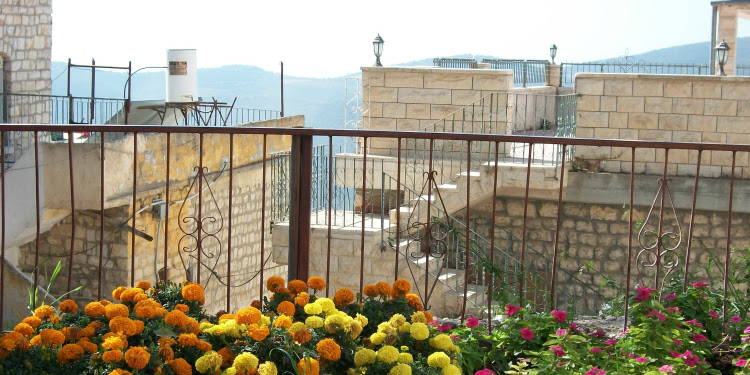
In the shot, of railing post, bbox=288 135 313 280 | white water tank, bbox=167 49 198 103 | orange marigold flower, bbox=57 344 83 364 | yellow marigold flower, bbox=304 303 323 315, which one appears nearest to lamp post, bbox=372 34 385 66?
white water tank, bbox=167 49 198 103

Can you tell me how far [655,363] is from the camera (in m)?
3.82

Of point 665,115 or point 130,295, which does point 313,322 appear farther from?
point 665,115

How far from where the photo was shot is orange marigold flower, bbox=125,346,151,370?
10.4 ft

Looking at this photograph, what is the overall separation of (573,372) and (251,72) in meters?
86.8

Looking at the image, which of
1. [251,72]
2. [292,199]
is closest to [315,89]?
[251,72]

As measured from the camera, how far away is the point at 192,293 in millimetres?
3828

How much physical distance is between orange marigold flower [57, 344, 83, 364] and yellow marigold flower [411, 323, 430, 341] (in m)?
1.28

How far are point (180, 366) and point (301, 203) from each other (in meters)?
1.49

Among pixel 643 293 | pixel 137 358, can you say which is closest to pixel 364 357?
pixel 137 358

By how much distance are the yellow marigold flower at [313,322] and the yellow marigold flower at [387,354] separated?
0.88 ft

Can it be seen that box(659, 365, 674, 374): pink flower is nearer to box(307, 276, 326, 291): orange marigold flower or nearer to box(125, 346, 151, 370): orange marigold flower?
box(307, 276, 326, 291): orange marigold flower

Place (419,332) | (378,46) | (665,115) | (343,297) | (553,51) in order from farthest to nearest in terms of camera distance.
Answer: (553,51), (378,46), (665,115), (343,297), (419,332)

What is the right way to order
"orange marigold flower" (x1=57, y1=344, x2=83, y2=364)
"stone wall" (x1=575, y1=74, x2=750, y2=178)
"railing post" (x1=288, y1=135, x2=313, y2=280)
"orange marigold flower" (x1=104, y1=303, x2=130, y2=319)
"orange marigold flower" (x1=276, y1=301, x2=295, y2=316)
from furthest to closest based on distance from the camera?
"stone wall" (x1=575, y1=74, x2=750, y2=178) < "railing post" (x1=288, y1=135, x2=313, y2=280) < "orange marigold flower" (x1=276, y1=301, x2=295, y2=316) < "orange marigold flower" (x1=104, y1=303, x2=130, y2=319) < "orange marigold flower" (x1=57, y1=344, x2=83, y2=364)

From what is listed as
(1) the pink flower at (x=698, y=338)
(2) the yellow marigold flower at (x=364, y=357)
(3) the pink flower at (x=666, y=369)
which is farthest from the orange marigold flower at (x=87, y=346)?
(1) the pink flower at (x=698, y=338)
